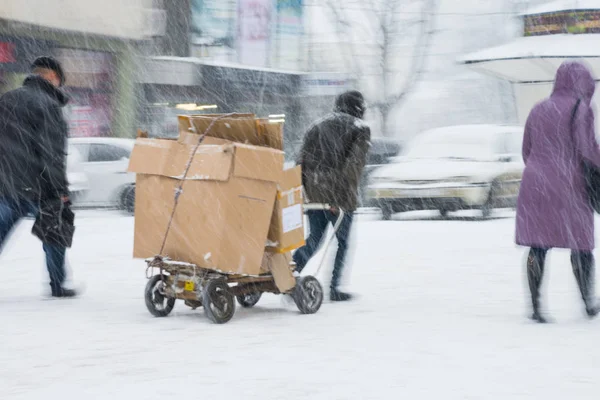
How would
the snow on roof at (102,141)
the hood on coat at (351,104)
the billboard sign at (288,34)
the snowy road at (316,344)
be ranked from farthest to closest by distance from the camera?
the billboard sign at (288,34)
the snow on roof at (102,141)
the hood on coat at (351,104)
the snowy road at (316,344)

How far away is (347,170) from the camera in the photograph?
8.26 meters

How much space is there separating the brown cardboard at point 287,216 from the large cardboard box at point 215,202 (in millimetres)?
113

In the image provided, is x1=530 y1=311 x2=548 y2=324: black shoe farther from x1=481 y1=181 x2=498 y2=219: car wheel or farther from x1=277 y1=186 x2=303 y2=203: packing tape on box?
x1=481 y1=181 x2=498 y2=219: car wheel

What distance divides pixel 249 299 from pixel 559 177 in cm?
236

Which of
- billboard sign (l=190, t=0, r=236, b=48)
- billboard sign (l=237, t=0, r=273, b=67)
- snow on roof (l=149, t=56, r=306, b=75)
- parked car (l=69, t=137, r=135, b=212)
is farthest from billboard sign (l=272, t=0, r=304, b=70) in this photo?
parked car (l=69, t=137, r=135, b=212)

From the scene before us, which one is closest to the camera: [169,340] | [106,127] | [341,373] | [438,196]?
[341,373]

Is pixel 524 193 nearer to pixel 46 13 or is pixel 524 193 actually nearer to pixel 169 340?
pixel 169 340

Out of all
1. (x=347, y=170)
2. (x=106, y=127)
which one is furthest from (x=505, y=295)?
(x=106, y=127)

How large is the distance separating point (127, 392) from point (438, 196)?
38.7 feet

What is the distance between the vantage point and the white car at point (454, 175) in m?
16.7

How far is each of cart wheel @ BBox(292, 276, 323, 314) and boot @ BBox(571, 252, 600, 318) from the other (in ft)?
5.65

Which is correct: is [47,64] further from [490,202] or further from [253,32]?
[253,32]

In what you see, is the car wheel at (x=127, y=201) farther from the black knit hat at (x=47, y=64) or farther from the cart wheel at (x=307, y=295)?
the cart wheel at (x=307, y=295)

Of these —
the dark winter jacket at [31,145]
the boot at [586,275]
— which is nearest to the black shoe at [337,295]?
the boot at [586,275]
